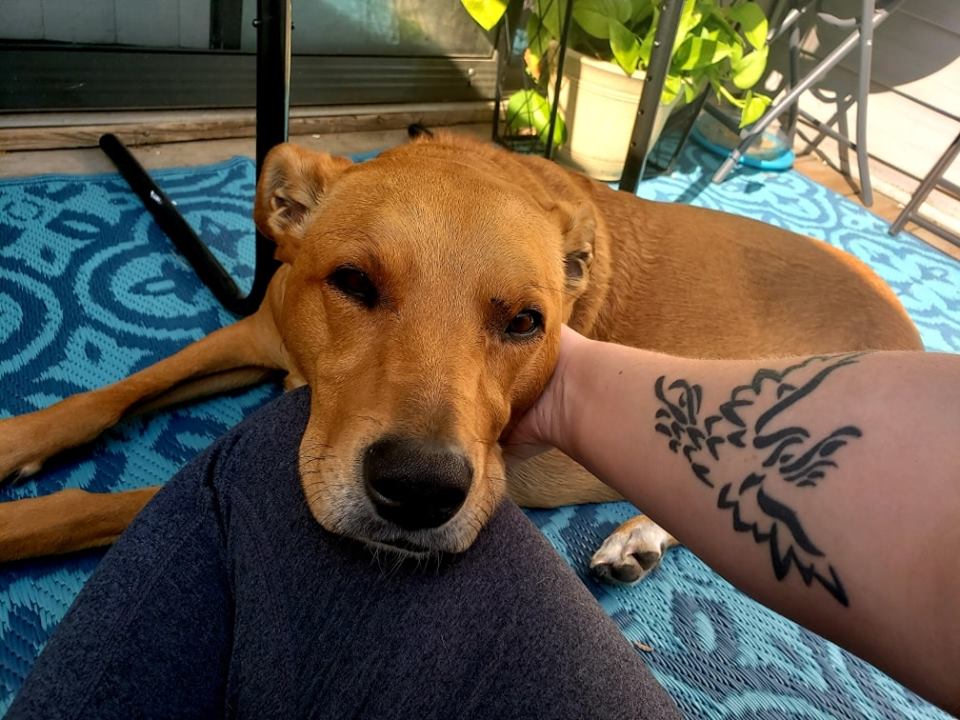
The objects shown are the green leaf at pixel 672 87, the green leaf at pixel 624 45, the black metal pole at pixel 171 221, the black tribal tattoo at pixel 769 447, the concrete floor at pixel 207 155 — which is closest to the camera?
the black tribal tattoo at pixel 769 447

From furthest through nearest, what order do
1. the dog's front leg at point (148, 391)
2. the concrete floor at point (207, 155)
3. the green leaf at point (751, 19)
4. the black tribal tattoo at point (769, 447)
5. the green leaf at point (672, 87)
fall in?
1. the green leaf at point (751, 19)
2. the green leaf at point (672, 87)
3. the concrete floor at point (207, 155)
4. the dog's front leg at point (148, 391)
5. the black tribal tattoo at point (769, 447)

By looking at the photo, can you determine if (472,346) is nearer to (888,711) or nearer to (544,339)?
(544,339)

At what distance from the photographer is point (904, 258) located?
16.5ft

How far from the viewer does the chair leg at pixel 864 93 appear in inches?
197

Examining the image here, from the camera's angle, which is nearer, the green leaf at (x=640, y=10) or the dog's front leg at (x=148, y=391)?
the dog's front leg at (x=148, y=391)

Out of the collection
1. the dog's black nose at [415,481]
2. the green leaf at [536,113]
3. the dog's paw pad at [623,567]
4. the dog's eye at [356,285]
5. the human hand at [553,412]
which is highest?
the dog's eye at [356,285]

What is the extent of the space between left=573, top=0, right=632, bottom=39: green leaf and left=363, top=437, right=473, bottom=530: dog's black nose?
386 centimetres

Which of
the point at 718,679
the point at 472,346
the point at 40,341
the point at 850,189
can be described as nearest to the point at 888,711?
the point at 718,679

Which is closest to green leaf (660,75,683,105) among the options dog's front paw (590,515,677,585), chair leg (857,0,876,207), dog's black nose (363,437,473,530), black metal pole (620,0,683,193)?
black metal pole (620,0,683,193)

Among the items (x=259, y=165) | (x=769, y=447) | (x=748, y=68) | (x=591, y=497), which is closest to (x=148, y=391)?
(x=259, y=165)

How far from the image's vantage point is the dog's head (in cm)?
129

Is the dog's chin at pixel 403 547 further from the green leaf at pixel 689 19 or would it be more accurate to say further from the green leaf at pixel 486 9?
the green leaf at pixel 689 19

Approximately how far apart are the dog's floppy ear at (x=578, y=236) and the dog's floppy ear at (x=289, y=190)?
2.24 ft

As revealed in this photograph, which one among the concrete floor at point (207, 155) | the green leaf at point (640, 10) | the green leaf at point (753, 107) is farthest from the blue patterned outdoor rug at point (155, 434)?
the green leaf at point (753, 107)
